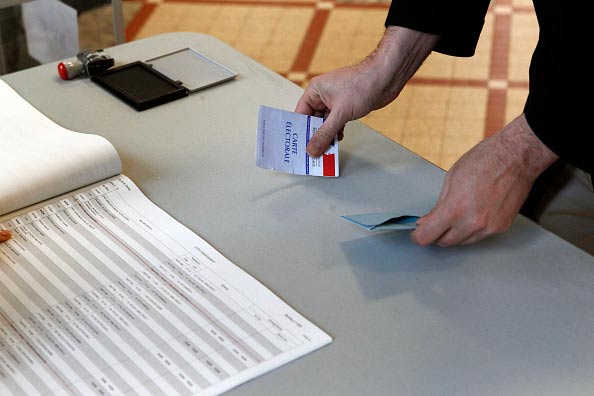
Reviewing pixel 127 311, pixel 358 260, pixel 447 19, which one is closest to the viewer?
pixel 127 311

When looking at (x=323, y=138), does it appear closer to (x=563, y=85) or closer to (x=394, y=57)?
(x=394, y=57)

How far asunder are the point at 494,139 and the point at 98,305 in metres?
0.51

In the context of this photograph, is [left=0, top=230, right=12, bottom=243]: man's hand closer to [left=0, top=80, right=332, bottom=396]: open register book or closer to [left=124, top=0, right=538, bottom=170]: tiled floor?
[left=0, top=80, right=332, bottom=396]: open register book

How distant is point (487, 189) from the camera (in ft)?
3.59

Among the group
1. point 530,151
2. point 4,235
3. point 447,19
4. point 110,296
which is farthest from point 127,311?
point 447,19

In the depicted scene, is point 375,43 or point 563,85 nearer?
point 563,85

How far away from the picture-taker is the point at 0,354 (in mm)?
923

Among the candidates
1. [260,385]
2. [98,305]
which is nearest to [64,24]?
[98,305]

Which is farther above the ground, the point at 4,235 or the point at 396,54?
the point at 396,54

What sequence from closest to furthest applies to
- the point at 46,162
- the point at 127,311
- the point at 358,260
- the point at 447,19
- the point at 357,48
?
the point at 127,311 < the point at 358,260 < the point at 46,162 < the point at 447,19 < the point at 357,48

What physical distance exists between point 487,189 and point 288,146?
0.98 feet

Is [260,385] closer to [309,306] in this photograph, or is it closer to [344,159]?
[309,306]

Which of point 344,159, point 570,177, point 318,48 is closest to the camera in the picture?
point 344,159

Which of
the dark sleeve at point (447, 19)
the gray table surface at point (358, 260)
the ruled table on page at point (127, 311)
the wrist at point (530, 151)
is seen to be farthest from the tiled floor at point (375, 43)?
the ruled table on page at point (127, 311)
